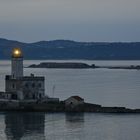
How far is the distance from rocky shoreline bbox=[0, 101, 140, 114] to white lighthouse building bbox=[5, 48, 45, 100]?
732mm

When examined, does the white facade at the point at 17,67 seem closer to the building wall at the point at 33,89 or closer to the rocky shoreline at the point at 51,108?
the building wall at the point at 33,89

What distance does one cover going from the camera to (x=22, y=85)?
30.2 m

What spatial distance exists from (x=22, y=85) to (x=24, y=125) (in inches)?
237

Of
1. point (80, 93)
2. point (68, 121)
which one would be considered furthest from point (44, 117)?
point (80, 93)

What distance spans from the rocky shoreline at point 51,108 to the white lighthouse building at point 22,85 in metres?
0.73

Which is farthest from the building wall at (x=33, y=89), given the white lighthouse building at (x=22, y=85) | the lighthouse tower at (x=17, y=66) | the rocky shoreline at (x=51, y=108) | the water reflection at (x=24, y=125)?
the water reflection at (x=24, y=125)

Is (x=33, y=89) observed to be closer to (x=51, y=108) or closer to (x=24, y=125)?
(x=51, y=108)

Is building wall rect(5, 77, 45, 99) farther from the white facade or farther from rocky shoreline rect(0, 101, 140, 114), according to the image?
rocky shoreline rect(0, 101, 140, 114)

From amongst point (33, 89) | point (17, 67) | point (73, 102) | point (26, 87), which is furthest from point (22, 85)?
point (73, 102)

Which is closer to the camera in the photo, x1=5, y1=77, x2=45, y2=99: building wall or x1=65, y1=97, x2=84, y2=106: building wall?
x1=65, y1=97, x2=84, y2=106: building wall

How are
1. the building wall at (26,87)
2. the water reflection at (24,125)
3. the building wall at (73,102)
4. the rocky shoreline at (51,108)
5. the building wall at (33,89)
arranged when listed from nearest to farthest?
the water reflection at (24,125) < the rocky shoreline at (51,108) < the building wall at (73,102) < the building wall at (26,87) < the building wall at (33,89)

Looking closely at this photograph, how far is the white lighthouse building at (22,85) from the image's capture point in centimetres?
3020

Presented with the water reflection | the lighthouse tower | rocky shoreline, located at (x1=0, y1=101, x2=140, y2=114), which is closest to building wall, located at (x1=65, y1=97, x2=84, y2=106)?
rocky shoreline, located at (x1=0, y1=101, x2=140, y2=114)

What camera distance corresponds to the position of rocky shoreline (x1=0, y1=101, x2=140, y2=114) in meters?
28.7
